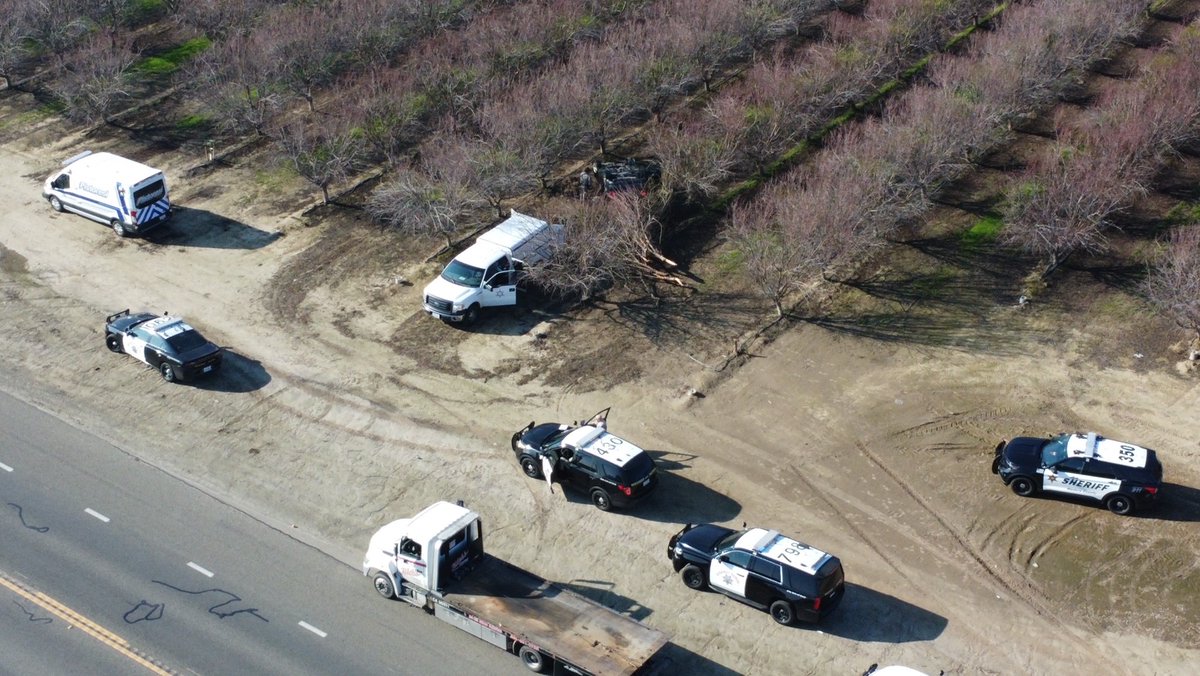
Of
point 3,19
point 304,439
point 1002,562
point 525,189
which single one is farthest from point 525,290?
point 3,19

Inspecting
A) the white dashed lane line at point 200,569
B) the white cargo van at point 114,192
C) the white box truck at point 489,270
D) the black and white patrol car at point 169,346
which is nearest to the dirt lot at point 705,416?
the black and white patrol car at point 169,346

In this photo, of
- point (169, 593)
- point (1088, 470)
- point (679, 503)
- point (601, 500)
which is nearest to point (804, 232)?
point (679, 503)

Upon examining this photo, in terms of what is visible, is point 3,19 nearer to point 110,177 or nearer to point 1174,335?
point 110,177

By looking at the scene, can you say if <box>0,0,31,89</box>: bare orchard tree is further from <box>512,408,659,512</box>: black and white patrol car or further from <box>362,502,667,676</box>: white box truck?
<box>362,502,667,676</box>: white box truck

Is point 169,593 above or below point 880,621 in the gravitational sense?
above

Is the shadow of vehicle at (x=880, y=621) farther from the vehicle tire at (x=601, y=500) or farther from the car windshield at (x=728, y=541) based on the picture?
the vehicle tire at (x=601, y=500)

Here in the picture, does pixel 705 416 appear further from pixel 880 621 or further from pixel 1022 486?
pixel 1022 486

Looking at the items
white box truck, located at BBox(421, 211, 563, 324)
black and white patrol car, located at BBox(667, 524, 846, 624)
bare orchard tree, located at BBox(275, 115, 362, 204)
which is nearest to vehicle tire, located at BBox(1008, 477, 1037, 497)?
black and white patrol car, located at BBox(667, 524, 846, 624)
